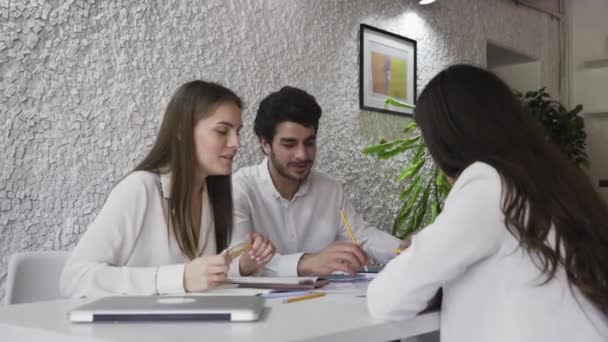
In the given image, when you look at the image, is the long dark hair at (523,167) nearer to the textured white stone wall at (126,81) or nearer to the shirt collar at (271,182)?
the shirt collar at (271,182)

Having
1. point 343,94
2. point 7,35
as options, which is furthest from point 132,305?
point 343,94

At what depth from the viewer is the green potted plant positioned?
11.1 feet

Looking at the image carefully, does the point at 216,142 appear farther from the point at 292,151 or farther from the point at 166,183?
the point at 292,151

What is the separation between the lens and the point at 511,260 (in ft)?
3.30

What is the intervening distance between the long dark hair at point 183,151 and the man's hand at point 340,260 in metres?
0.33

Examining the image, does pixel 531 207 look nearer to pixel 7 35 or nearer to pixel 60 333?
pixel 60 333

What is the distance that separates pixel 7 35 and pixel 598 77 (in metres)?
4.87

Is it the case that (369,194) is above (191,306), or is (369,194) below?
above

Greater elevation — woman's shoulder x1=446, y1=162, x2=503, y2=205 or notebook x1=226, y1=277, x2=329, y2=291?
woman's shoulder x1=446, y1=162, x2=503, y2=205

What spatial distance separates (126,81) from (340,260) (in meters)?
1.25

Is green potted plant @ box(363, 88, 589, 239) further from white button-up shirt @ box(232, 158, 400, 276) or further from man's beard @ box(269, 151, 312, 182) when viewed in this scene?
man's beard @ box(269, 151, 312, 182)

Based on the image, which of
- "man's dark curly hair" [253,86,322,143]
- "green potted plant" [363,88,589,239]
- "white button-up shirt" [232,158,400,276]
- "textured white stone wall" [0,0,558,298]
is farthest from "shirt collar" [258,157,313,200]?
"green potted plant" [363,88,589,239]

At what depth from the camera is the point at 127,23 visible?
7.96 ft

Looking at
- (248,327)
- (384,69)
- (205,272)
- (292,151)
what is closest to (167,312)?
(248,327)
